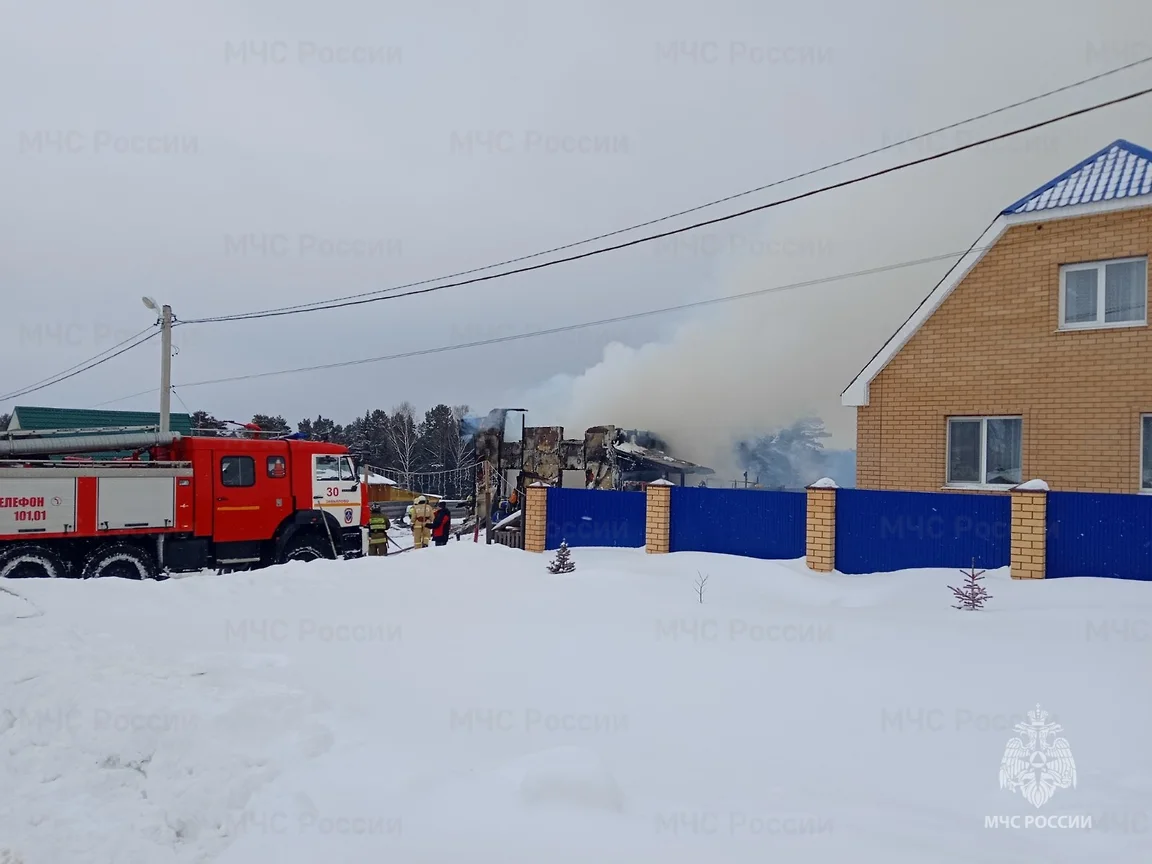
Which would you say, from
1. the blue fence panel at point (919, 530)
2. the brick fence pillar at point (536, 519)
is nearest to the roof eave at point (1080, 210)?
the blue fence panel at point (919, 530)

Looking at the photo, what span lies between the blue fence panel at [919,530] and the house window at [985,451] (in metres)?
1.80

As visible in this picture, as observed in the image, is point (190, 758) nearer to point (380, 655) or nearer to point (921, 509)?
point (380, 655)

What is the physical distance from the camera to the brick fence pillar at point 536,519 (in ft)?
44.7

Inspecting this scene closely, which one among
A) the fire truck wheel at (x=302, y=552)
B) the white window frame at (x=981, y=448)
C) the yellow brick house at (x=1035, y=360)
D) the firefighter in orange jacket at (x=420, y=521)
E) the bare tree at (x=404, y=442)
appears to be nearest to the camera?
the yellow brick house at (x=1035, y=360)

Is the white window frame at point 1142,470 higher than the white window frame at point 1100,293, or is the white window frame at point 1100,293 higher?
the white window frame at point 1100,293

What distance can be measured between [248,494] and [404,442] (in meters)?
41.4

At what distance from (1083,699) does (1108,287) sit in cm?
762

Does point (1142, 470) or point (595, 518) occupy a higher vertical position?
point (1142, 470)

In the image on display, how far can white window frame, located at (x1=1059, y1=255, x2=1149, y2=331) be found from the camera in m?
10.1

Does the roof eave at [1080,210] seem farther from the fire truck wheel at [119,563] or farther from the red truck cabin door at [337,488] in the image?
the fire truck wheel at [119,563]

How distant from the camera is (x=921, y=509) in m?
10.0

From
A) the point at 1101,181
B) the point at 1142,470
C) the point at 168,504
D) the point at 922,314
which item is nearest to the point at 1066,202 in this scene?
the point at 1101,181

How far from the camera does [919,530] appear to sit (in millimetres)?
10055

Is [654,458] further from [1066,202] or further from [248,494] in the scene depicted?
[1066,202]
